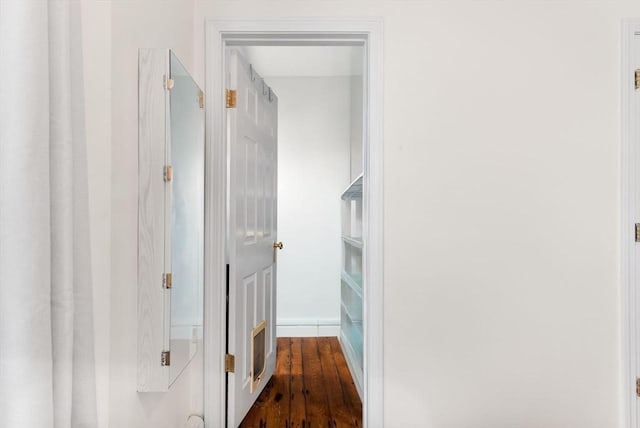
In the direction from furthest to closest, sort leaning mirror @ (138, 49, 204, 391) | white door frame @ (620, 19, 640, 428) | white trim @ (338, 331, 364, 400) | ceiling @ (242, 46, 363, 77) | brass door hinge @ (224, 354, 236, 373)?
ceiling @ (242, 46, 363, 77), white trim @ (338, 331, 364, 400), brass door hinge @ (224, 354, 236, 373), white door frame @ (620, 19, 640, 428), leaning mirror @ (138, 49, 204, 391)

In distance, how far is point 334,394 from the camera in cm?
254

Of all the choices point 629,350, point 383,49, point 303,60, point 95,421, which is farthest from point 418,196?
point 303,60

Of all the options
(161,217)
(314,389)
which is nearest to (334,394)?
(314,389)

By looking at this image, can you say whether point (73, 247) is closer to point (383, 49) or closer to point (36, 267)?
point (36, 267)

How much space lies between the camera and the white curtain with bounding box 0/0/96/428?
2.20 ft

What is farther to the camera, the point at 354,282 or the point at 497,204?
the point at 354,282

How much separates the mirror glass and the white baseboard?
80.5 inches

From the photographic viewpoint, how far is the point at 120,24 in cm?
112

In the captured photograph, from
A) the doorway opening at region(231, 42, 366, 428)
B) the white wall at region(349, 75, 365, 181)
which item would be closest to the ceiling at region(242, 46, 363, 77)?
the doorway opening at region(231, 42, 366, 428)

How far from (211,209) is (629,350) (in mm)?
2054

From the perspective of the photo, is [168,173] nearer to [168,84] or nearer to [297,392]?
[168,84]

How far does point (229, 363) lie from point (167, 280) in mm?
817

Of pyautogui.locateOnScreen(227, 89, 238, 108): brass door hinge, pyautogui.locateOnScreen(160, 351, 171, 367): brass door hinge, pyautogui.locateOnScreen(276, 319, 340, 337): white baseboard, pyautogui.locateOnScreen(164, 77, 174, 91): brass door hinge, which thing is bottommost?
pyautogui.locateOnScreen(276, 319, 340, 337): white baseboard

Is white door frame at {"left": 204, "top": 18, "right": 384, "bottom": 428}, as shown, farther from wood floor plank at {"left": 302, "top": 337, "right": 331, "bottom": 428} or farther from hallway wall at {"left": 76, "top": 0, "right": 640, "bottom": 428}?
wood floor plank at {"left": 302, "top": 337, "right": 331, "bottom": 428}
